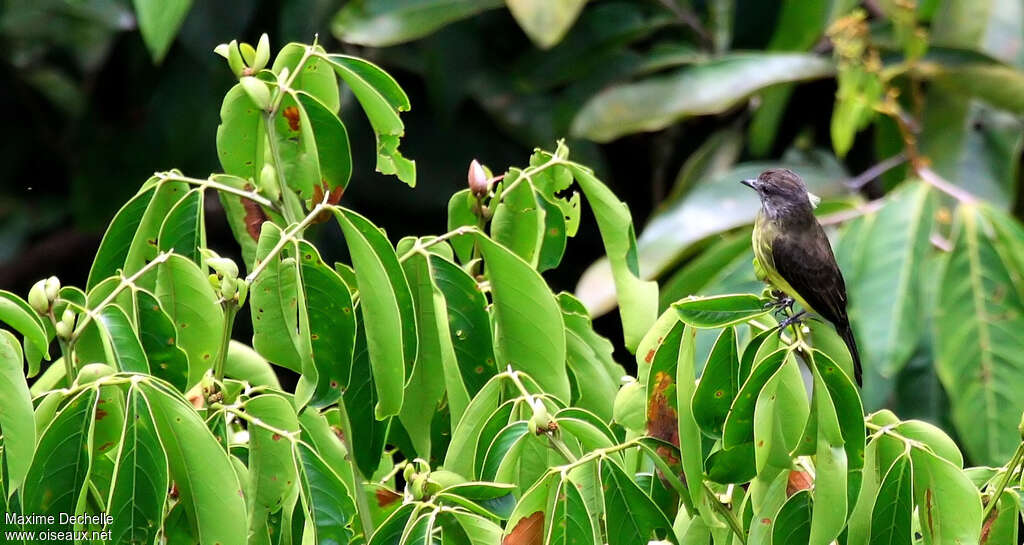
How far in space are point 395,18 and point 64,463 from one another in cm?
311

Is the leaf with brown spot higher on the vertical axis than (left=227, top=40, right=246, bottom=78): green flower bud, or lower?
lower

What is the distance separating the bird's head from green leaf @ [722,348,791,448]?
3.22 ft

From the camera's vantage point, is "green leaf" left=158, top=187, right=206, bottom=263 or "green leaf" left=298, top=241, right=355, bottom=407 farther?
"green leaf" left=158, top=187, right=206, bottom=263

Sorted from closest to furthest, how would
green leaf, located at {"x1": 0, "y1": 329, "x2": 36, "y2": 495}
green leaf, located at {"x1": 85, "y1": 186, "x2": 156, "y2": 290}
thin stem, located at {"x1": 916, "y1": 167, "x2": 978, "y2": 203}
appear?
green leaf, located at {"x1": 0, "y1": 329, "x2": 36, "y2": 495} < green leaf, located at {"x1": 85, "y1": 186, "x2": 156, "y2": 290} < thin stem, located at {"x1": 916, "y1": 167, "x2": 978, "y2": 203}

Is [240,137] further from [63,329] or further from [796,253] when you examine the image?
[796,253]

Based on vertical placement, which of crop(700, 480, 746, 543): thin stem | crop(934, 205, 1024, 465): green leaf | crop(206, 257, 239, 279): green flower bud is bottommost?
crop(934, 205, 1024, 465): green leaf

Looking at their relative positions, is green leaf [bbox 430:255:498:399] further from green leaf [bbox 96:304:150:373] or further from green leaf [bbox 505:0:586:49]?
green leaf [bbox 505:0:586:49]

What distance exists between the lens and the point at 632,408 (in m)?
1.51

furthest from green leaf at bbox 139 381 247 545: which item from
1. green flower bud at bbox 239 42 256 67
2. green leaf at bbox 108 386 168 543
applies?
green flower bud at bbox 239 42 256 67

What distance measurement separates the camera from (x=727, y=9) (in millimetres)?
4688

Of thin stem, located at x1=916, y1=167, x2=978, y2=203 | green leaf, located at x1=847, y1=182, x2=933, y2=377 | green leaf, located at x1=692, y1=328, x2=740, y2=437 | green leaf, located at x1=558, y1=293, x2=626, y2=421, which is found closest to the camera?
green leaf, located at x1=692, y1=328, x2=740, y2=437

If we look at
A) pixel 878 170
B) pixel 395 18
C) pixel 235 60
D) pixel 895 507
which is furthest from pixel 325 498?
pixel 878 170

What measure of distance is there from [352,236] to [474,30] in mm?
3605

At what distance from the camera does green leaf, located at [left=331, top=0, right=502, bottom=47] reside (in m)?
4.16
